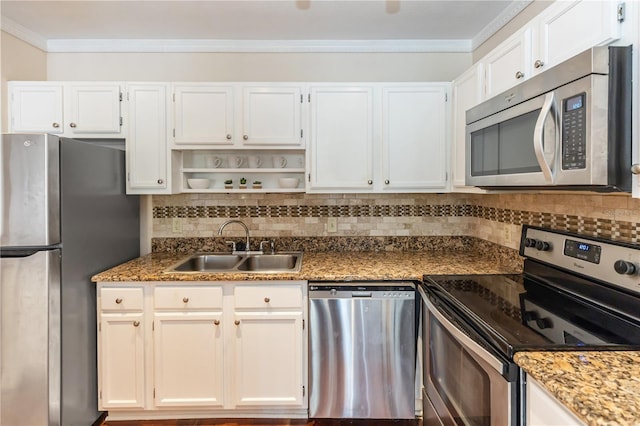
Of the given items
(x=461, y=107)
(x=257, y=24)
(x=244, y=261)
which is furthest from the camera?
(x=244, y=261)

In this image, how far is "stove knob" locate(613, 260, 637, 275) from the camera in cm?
130

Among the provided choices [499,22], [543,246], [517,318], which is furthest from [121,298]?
[499,22]

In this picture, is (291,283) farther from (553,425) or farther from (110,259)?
(553,425)

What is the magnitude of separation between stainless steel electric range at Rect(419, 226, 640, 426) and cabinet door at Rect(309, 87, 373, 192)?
86 cm

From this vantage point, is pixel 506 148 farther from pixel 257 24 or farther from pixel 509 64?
pixel 257 24

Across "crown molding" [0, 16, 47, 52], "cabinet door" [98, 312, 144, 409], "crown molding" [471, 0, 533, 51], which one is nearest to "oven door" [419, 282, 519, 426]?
"cabinet door" [98, 312, 144, 409]

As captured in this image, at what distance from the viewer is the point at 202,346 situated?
2121 mm

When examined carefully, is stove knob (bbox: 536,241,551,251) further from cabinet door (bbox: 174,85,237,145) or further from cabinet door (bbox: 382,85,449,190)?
cabinet door (bbox: 174,85,237,145)

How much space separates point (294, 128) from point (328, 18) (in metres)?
0.71

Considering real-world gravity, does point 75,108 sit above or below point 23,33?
below

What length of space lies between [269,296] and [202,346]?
18.7 inches

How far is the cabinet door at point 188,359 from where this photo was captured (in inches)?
83.2

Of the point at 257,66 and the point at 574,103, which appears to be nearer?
the point at 574,103

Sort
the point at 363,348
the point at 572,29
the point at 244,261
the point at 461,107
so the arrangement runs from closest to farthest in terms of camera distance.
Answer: the point at 572,29, the point at 363,348, the point at 461,107, the point at 244,261
